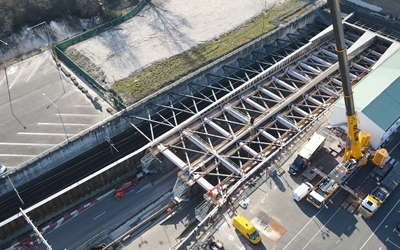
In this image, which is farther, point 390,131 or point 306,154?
point 390,131

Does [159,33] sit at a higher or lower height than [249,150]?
higher

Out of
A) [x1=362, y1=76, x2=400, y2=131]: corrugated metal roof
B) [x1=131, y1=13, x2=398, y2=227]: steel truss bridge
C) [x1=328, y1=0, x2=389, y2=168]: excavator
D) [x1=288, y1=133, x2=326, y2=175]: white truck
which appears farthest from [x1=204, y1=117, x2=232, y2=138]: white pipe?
[x1=362, y1=76, x2=400, y2=131]: corrugated metal roof

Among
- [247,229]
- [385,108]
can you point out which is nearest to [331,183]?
[247,229]

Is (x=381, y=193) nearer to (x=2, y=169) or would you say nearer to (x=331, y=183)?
(x=331, y=183)

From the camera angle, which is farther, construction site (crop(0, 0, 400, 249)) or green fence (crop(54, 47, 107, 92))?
green fence (crop(54, 47, 107, 92))

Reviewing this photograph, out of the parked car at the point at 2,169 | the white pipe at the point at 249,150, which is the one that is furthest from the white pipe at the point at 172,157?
the parked car at the point at 2,169

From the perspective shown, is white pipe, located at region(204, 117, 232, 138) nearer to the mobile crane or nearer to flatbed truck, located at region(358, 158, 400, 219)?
the mobile crane
